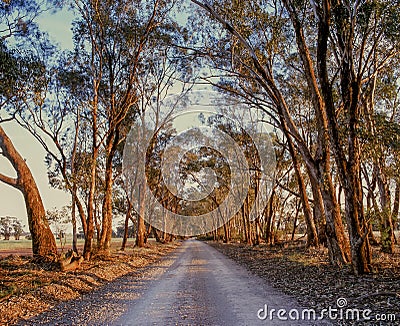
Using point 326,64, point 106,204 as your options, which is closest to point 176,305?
point 326,64

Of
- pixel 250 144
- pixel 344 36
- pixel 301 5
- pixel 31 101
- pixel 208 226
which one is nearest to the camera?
pixel 344 36

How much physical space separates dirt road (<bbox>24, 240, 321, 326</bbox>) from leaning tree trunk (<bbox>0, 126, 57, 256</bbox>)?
17.4 ft

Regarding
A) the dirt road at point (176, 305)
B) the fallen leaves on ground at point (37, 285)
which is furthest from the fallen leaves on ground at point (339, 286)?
the fallen leaves on ground at point (37, 285)

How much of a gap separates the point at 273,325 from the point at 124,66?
16.4 meters

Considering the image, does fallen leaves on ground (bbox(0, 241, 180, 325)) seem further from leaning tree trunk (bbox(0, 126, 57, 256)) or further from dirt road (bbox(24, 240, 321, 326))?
leaning tree trunk (bbox(0, 126, 57, 256))

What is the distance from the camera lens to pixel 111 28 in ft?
59.5

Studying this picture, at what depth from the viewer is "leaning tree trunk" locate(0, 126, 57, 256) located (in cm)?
1459

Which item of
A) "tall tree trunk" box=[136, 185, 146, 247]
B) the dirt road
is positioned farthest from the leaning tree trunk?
"tall tree trunk" box=[136, 185, 146, 247]

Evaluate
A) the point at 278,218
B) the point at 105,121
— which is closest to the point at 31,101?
the point at 105,121

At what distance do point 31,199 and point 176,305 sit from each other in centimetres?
932

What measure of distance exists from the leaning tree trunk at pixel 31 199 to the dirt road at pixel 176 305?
5.30 m

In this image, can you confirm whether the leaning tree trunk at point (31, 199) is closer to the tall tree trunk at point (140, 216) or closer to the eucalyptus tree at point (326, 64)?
the eucalyptus tree at point (326, 64)

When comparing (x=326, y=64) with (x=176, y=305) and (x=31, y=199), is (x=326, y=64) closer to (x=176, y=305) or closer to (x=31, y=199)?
(x=176, y=305)

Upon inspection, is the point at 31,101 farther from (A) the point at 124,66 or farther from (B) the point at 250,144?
(B) the point at 250,144
